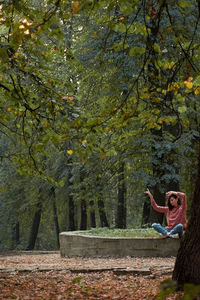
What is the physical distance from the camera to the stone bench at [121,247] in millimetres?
11031

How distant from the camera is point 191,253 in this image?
5.28 meters

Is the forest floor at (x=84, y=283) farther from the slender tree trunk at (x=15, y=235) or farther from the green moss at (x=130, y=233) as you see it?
the slender tree trunk at (x=15, y=235)

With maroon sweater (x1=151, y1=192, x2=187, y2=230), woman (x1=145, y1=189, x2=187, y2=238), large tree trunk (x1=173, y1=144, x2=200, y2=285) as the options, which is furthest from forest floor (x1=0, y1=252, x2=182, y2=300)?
maroon sweater (x1=151, y1=192, x2=187, y2=230)

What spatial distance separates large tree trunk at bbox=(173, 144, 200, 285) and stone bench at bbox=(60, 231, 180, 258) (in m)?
5.74

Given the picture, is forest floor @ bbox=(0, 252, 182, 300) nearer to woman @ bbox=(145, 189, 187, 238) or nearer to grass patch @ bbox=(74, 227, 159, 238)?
woman @ bbox=(145, 189, 187, 238)

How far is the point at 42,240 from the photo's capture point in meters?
37.4

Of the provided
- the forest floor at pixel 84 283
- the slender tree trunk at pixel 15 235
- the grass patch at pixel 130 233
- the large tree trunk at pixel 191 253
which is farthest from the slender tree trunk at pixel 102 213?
the large tree trunk at pixel 191 253

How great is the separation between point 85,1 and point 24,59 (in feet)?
7.68

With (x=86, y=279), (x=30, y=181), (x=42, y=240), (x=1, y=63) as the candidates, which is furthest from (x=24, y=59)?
(x=42, y=240)

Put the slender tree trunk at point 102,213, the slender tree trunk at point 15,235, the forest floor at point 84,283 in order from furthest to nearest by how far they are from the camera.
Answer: the slender tree trunk at point 15,235 < the slender tree trunk at point 102,213 < the forest floor at point 84,283

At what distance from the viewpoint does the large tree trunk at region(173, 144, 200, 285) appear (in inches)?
207

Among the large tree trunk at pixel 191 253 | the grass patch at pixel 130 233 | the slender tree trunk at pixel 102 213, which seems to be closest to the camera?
the large tree trunk at pixel 191 253

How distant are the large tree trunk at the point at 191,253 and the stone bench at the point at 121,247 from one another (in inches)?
226

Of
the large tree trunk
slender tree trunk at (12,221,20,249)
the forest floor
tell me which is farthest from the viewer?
slender tree trunk at (12,221,20,249)
